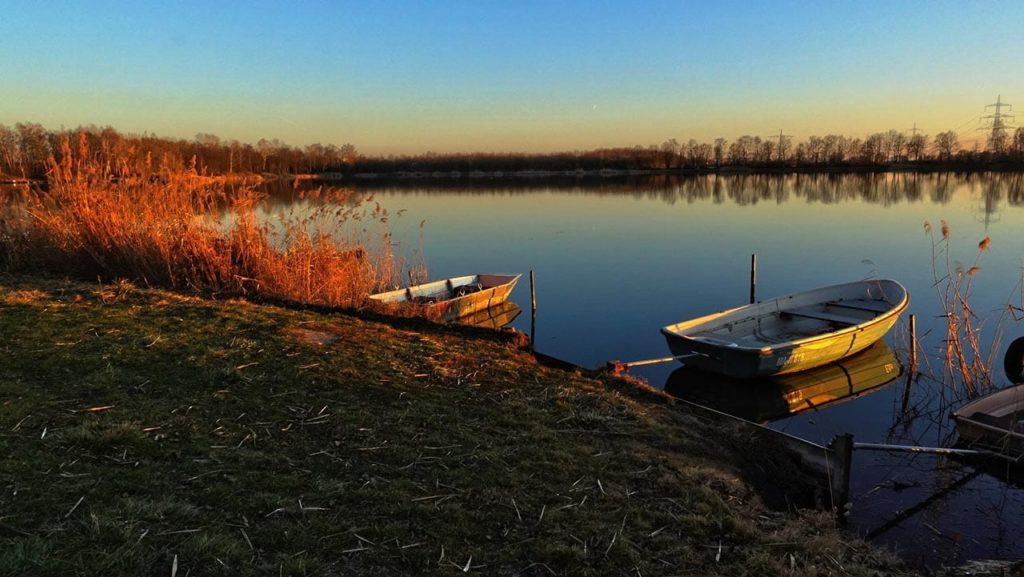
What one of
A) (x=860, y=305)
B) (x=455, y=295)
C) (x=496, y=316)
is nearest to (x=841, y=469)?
(x=860, y=305)

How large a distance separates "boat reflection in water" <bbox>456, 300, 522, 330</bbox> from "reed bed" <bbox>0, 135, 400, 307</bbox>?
4600mm

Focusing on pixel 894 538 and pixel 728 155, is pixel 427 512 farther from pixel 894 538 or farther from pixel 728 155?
pixel 728 155

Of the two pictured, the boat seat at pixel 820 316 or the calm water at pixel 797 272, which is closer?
the calm water at pixel 797 272

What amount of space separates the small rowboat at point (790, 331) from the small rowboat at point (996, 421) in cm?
307

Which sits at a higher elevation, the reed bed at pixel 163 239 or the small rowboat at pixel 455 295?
the reed bed at pixel 163 239

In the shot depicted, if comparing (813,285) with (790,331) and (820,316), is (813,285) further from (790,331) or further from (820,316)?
(790,331)

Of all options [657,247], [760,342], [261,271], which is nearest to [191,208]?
[261,271]

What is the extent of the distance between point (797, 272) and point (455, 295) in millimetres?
12994

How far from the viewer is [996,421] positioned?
7523 millimetres

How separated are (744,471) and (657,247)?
22502mm

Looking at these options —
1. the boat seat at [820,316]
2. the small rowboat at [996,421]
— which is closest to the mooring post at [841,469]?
the small rowboat at [996,421]

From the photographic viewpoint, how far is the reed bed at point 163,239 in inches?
400

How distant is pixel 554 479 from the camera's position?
4.23m

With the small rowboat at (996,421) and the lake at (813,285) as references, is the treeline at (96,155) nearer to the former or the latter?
the lake at (813,285)
